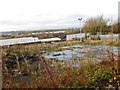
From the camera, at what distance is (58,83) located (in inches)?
138

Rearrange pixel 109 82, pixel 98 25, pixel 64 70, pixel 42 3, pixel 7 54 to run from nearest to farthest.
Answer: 1. pixel 109 82
2. pixel 64 70
3. pixel 7 54
4. pixel 42 3
5. pixel 98 25

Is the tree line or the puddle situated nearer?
the puddle

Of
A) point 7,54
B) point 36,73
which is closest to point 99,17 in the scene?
point 7,54

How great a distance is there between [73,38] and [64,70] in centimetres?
876

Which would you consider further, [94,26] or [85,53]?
[94,26]

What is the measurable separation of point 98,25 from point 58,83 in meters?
11.4

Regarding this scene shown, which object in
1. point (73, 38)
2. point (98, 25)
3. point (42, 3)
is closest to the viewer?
point (42, 3)

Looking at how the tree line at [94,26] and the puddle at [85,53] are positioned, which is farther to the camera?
the tree line at [94,26]

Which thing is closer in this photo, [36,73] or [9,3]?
[36,73]

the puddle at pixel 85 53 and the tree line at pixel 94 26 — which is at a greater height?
the tree line at pixel 94 26

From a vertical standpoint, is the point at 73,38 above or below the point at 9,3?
below

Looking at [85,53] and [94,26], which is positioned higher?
[94,26]

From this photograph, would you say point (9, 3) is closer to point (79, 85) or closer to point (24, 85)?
point (24, 85)

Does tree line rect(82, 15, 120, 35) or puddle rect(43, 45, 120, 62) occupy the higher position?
tree line rect(82, 15, 120, 35)
